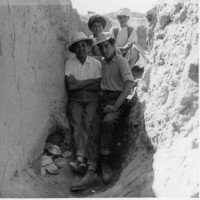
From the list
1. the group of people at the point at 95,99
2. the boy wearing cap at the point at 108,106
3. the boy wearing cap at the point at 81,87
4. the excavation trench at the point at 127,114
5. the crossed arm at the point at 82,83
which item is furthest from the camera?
the crossed arm at the point at 82,83

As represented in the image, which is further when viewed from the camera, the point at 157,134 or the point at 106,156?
the point at 106,156

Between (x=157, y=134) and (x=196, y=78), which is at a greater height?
(x=196, y=78)

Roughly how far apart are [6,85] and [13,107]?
26cm

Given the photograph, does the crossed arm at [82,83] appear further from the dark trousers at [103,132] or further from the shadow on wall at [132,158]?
the shadow on wall at [132,158]

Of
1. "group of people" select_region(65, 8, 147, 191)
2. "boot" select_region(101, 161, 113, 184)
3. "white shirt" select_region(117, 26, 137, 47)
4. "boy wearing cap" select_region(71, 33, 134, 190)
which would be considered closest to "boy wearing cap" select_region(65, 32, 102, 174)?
"group of people" select_region(65, 8, 147, 191)

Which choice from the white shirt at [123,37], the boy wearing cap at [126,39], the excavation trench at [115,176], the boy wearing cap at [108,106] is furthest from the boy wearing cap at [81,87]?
the white shirt at [123,37]

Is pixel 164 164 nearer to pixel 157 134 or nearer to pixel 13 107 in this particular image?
pixel 157 134

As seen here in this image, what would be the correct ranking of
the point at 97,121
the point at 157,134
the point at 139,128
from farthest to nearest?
the point at 97,121, the point at 139,128, the point at 157,134

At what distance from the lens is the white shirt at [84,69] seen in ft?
17.1

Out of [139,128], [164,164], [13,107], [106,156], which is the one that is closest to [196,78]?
[164,164]

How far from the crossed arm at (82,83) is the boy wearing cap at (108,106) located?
0.11m

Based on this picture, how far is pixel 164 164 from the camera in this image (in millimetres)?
3477

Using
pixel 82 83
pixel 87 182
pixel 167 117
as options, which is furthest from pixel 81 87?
pixel 167 117

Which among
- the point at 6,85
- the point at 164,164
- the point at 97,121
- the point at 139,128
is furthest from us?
the point at 97,121
